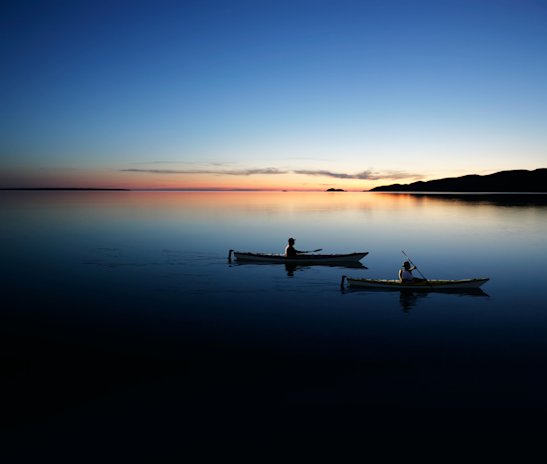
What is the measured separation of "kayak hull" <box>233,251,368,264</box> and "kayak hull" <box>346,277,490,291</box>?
10080 mm

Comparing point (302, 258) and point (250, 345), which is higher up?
point (302, 258)

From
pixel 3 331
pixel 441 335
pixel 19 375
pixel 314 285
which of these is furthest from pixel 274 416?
pixel 314 285

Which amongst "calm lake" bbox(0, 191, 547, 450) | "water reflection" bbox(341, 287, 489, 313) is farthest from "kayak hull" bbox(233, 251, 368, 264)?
"water reflection" bbox(341, 287, 489, 313)

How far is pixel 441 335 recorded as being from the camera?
20.0 meters

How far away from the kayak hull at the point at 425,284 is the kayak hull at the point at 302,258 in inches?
397

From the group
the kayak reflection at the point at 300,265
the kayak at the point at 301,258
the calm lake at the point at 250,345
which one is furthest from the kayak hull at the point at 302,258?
the calm lake at the point at 250,345

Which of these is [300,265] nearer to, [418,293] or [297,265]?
[297,265]

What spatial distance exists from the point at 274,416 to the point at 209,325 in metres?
9.19

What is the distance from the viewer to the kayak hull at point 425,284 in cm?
2761

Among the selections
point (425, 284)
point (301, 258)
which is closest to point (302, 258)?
point (301, 258)

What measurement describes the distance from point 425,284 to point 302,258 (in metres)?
13.4

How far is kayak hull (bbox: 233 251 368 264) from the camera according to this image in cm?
3900

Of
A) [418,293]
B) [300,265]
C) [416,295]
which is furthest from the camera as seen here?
[300,265]

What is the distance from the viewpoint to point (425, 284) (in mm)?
27547
